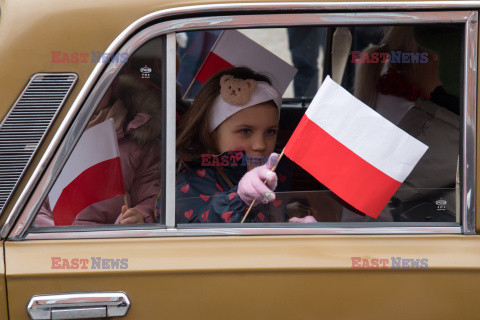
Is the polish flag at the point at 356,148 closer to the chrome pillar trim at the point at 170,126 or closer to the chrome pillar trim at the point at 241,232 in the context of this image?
the chrome pillar trim at the point at 241,232

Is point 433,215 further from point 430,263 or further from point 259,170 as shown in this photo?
point 259,170

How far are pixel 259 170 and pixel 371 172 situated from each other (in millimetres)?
350

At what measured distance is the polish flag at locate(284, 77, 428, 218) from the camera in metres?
1.81

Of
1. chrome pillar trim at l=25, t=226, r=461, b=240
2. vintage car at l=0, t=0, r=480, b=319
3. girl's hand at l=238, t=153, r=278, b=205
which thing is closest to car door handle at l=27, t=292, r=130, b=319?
vintage car at l=0, t=0, r=480, b=319

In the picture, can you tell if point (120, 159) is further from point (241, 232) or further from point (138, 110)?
point (241, 232)

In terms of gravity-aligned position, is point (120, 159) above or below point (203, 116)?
below

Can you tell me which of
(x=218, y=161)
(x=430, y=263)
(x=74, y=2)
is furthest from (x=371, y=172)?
(x=74, y=2)

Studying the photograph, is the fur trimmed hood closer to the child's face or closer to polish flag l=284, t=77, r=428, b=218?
the child's face

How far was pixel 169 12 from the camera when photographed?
170 centimetres

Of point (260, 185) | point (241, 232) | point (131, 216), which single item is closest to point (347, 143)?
point (260, 185)

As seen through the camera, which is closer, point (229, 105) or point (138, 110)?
point (138, 110)

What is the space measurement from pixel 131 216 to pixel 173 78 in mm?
503

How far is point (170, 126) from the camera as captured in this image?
5.68ft

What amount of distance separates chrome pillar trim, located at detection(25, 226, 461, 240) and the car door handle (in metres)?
0.17
